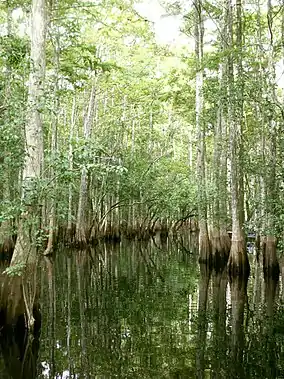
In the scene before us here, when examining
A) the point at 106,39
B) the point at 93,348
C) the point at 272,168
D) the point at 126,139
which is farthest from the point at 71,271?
the point at 126,139

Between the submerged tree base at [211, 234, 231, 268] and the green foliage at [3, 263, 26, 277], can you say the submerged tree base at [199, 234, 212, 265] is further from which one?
the green foliage at [3, 263, 26, 277]

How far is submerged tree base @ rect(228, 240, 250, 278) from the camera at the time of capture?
12062mm

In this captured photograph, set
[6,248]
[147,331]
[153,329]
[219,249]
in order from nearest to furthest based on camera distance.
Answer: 1. [147,331]
2. [153,329]
3. [6,248]
4. [219,249]

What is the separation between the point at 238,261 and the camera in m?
12.2

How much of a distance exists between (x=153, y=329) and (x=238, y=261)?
561cm

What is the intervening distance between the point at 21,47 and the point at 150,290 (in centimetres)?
623

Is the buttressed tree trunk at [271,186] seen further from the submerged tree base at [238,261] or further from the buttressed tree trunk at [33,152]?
the buttressed tree trunk at [33,152]

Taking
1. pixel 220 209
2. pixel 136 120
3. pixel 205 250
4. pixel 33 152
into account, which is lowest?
pixel 205 250

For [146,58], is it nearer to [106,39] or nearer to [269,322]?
[106,39]

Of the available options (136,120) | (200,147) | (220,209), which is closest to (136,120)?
(136,120)

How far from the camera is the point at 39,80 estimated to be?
717cm

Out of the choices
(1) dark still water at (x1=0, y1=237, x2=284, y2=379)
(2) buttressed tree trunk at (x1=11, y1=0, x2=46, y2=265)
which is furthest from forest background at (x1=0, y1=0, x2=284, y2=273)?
(1) dark still water at (x1=0, y1=237, x2=284, y2=379)

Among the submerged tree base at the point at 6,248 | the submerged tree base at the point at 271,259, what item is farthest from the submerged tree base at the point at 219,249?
the submerged tree base at the point at 6,248

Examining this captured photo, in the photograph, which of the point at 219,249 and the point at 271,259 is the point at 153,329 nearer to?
the point at 271,259
